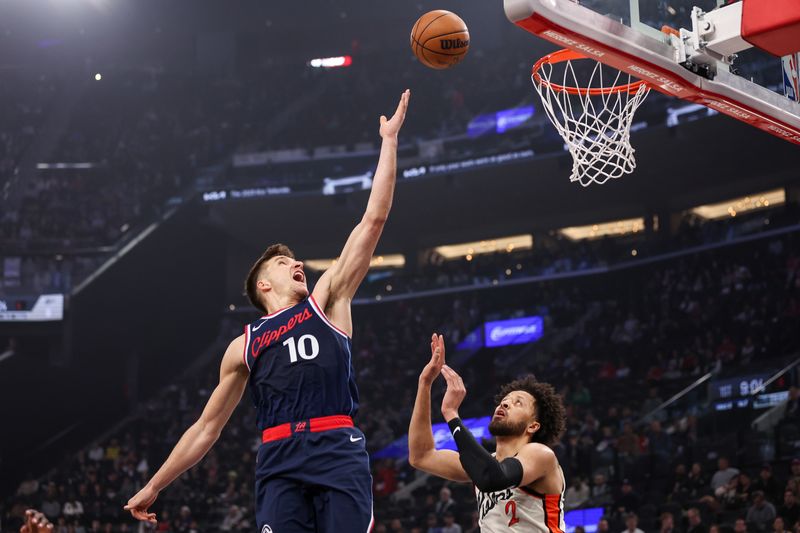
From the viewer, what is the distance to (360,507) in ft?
11.9

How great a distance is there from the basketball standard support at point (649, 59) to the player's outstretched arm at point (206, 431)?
224 centimetres

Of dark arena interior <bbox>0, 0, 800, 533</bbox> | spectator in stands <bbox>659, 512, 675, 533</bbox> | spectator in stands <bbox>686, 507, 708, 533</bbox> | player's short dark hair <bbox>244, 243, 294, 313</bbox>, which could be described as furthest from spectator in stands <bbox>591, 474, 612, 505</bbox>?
player's short dark hair <bbox>244, 243, 294, 313</bbox>

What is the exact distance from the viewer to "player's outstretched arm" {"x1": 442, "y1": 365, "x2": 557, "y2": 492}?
4.20 metres

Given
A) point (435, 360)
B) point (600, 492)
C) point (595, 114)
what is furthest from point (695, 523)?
point (435, 360)

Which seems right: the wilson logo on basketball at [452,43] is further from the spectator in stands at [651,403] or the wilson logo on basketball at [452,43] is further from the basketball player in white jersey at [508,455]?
the spectator in stands at [651,403]

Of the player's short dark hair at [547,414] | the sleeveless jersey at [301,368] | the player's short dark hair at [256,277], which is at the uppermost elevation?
the player's short dark hair at [256,277]

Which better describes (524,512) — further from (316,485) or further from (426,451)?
(316,485)

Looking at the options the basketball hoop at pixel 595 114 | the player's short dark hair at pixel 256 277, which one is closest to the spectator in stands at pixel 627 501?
the basketball hoop at pixel 595 114

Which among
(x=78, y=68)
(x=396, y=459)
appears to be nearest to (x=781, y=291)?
(x=396, y=459)

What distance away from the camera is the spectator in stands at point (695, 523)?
1184 cm

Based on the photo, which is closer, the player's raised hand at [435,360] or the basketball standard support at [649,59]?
the player's raised hand at [435,360]

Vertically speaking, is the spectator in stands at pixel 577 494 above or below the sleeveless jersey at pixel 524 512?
below

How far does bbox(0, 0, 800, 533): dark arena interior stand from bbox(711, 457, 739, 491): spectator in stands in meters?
0.22

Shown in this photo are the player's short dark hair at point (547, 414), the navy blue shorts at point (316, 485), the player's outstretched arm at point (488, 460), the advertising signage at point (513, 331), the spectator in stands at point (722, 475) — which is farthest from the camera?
the advertising signage at point (513, 331)
